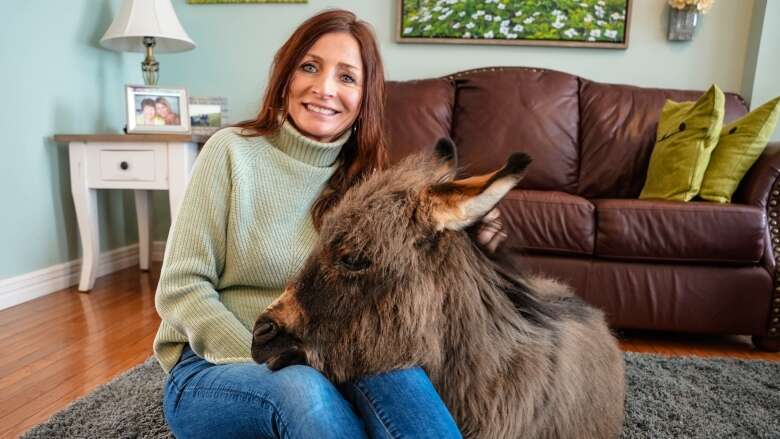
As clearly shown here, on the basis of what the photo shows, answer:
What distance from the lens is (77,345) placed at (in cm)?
237

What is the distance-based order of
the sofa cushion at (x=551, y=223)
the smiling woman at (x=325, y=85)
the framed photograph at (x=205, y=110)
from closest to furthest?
the smiling woman at (x=325, y=85) < the sofa cushion at (x=551, y=223) < the framed photograph at (x=205, y=110)

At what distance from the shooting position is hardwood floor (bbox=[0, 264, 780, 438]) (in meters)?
1.88

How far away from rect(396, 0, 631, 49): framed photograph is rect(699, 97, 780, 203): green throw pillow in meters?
1.28

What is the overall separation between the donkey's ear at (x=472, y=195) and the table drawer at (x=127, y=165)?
2.69 m

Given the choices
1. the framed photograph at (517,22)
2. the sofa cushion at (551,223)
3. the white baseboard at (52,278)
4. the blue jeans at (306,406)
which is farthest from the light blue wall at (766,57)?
the white baseboard at (52,278)

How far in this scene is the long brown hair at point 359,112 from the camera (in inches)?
57.1

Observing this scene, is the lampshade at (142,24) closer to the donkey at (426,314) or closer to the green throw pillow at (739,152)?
the donkey at (426,314)

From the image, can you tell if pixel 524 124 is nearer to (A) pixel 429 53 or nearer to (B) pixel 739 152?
(A) pixel 429 53

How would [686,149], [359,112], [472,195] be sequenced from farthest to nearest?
[686,149], [359,112], [472,195]

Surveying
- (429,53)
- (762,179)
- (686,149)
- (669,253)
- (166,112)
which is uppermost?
(429,53)

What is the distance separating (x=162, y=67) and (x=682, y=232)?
12.8ft

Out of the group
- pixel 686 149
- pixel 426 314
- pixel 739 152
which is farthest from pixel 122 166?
pixel 739 152

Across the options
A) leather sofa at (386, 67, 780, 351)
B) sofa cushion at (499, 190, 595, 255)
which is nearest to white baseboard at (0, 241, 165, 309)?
leather sofa at (386, 67, 780, 351)

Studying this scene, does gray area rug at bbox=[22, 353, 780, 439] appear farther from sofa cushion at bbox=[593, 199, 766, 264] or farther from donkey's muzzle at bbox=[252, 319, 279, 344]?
donkey's muzzle at bbox=[252, 319, 279, 344]
